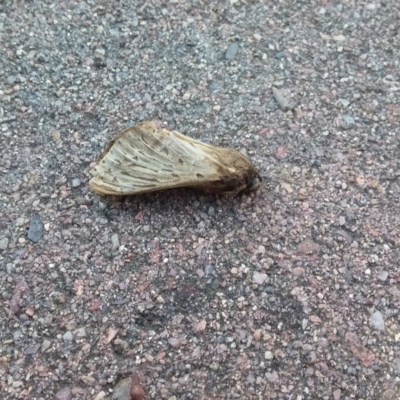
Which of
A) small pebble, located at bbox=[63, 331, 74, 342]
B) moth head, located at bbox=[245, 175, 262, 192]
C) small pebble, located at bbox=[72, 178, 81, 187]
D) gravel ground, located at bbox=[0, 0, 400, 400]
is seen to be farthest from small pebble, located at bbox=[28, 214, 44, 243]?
moth head, located at bbox=[245, 175, 262, 192]

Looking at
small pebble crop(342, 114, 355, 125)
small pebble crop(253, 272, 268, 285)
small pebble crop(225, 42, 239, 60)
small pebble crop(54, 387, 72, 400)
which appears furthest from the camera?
small pebble crop(225, 42, 239, 60)

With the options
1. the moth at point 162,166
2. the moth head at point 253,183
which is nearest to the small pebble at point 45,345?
the moth at point 162,166

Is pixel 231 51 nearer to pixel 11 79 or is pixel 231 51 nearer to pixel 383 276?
pixel 11 79

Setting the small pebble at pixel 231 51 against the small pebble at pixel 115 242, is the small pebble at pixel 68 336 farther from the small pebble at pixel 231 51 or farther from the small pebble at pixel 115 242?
the small pebble at pixel 231 51

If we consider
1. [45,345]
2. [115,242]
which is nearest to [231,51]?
[115,242]

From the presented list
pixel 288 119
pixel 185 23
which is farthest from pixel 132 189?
pixel 185 23

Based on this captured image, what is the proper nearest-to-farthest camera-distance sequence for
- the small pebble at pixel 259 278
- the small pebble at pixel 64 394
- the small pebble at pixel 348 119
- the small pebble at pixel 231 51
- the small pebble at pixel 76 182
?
the small pebble at pixel 64 394
the small pebble at pixel 259 278
the small pebble at pixel 76 182
the small pebble at pixel 348 119
the small pebble at pixel 231 51

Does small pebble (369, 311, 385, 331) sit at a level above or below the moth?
below

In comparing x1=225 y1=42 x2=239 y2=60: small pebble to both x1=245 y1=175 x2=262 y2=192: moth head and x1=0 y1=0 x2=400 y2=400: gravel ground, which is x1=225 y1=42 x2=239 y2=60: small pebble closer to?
x1=0 y1=0 x2=400 y2=400: gravel ground

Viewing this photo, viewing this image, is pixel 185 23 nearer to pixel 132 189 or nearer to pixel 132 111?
pixel 132 111
